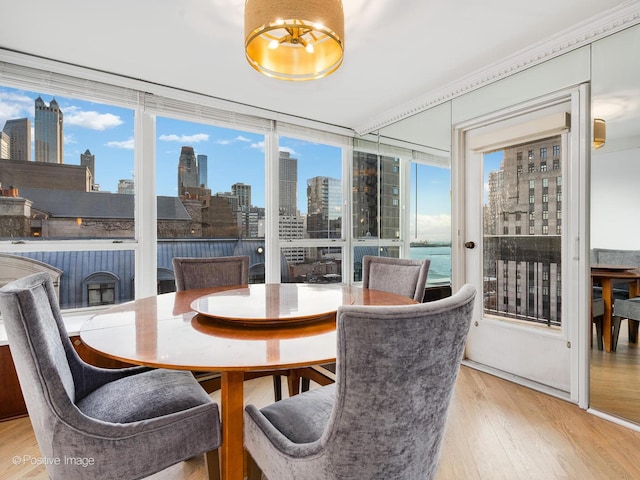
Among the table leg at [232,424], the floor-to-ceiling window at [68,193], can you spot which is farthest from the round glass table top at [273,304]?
the floor-to-ceiling window at [68,193]

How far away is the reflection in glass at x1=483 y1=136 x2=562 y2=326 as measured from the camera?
2.41 m

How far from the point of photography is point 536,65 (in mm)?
2389

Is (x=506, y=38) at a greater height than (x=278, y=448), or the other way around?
(x=506, y=38)

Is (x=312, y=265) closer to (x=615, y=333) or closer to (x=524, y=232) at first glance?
(x=524, y=232)

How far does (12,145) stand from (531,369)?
415 centimetres

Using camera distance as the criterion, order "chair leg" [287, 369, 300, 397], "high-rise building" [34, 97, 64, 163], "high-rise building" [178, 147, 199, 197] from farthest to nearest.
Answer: "high-rise building" [178, 147, 199, 197], "high-rise building" [34, 97, 64, 163], "chair leg" [287, 369, 300, 397]

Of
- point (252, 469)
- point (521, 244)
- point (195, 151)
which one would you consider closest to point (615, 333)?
point (521, 244)

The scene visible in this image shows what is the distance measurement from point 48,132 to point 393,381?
10.3 ft

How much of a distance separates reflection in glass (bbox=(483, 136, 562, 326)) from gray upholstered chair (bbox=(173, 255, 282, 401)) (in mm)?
1967

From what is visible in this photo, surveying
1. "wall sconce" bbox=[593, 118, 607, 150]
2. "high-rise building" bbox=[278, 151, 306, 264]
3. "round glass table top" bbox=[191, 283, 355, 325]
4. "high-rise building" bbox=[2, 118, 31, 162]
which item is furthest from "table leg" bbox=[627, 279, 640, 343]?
"high-rise building" bbox=[2, 118, 31, 162]

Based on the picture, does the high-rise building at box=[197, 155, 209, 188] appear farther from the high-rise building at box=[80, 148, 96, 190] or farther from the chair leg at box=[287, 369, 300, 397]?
the chair leg at box=[287, 369, 300, 397]

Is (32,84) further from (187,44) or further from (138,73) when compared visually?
(187,44)

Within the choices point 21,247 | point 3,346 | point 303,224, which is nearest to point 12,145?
point 21,247

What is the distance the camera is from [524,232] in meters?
2.59
